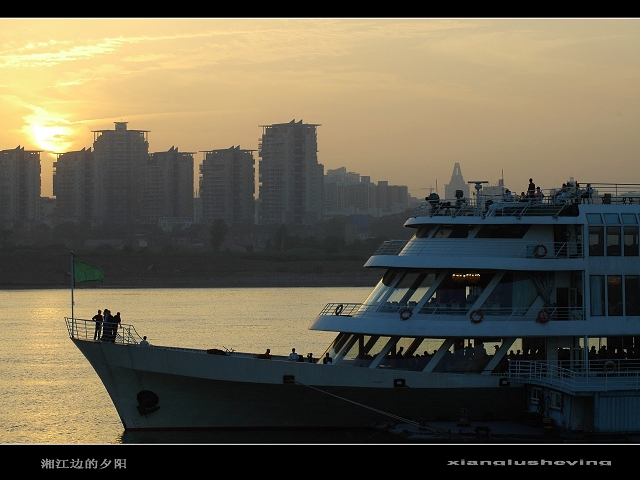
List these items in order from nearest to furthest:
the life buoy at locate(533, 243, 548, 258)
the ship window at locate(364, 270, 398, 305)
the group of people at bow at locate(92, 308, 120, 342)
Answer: the life buoy at locate(533, 243, 548, 258), the ship window at locate(364, 270, 398, 305), the group of people at bow at locate(92, 308, 120, 342)

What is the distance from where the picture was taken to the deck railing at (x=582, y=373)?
20.3 meters

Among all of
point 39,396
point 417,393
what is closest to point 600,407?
point 417,393

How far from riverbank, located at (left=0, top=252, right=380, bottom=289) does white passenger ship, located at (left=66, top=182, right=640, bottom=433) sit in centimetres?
9465

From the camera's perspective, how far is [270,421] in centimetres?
2159

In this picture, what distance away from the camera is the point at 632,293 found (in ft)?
70.9

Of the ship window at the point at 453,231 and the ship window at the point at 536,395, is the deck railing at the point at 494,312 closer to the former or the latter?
the ship window at the point at 536,395

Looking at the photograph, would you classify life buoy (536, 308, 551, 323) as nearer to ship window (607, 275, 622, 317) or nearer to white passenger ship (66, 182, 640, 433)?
white passenger ship (66, 182, 640, 433)

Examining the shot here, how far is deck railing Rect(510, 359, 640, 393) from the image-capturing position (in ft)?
66.6

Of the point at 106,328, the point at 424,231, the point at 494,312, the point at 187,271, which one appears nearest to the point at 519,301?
the point at 494,312

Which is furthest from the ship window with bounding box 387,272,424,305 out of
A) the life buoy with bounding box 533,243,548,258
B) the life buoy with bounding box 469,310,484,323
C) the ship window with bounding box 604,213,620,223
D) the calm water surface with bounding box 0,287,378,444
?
the ship window with bounding box 604,213,620,223

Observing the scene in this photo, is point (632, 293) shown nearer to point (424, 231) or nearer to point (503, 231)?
point (503, 231)

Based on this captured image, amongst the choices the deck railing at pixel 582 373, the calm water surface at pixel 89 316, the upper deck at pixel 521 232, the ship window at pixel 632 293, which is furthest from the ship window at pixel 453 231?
the calm water surface at pixel 89 316

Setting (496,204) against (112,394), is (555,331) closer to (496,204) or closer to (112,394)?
(496,204)

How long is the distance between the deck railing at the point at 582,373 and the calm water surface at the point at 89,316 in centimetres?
347
